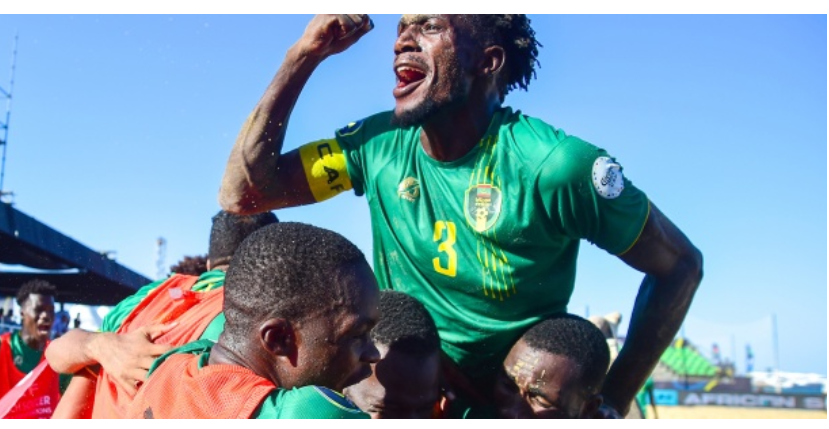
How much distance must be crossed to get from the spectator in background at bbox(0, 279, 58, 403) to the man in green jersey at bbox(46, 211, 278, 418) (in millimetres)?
4835

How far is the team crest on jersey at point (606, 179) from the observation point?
3129 millimetres

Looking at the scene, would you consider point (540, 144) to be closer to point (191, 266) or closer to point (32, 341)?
point (191, 266)

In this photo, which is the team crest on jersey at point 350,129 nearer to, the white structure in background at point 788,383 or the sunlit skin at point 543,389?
the sunlit skin at point 543,389

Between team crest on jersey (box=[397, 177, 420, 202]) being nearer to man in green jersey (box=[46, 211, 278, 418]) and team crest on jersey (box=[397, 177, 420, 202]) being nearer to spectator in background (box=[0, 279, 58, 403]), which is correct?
man in green jersey (box=[46, 211, 278, 418])

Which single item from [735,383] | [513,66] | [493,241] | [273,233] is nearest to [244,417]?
[273,233]

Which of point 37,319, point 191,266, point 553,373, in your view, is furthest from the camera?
point 37,319

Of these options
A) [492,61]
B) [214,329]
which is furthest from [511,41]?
[214,329]

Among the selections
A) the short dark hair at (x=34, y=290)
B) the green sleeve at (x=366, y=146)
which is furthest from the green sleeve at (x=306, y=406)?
the short dark hair at (x=34, y=290)

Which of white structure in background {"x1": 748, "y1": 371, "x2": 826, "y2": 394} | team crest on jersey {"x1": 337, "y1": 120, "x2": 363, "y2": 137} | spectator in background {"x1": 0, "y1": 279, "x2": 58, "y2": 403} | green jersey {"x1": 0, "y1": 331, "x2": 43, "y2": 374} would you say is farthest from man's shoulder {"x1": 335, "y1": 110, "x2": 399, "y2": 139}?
white structure in background {"x1": 748, "y1": 371, "x2": 826, "y2": 394}

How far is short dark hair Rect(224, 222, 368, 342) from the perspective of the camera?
240 centimetres

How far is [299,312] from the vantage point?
2.39 meters

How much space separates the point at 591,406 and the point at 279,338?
133cm

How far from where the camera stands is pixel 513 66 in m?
3.57
